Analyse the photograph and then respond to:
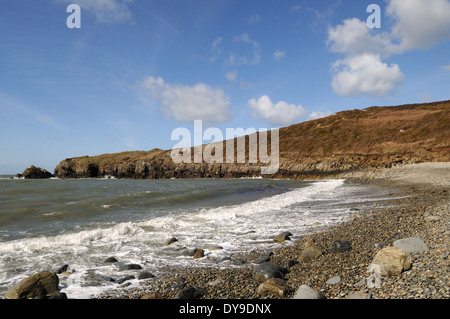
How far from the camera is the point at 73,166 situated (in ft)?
320

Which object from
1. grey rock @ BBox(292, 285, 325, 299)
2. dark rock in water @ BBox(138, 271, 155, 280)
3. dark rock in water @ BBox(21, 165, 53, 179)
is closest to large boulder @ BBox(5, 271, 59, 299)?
dark rock in water @ BBox(138, 271, 155, 280)

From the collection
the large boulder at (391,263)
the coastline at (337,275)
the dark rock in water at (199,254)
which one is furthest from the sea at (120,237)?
the large boulder at (391,263)

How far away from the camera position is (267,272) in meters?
6.34

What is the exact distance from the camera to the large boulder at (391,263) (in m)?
5.31

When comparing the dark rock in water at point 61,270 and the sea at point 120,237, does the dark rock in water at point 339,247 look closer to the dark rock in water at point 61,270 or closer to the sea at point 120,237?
the sea at point 120,237

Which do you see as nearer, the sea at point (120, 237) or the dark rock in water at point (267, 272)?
the dark rock in water at point (267, 272)

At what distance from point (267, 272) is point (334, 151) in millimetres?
66159

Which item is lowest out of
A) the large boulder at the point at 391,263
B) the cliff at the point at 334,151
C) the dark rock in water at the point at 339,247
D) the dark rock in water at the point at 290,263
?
the dark rock in water at the point at 290,263

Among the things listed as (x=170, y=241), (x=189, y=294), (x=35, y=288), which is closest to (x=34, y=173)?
(x=170, y=241)

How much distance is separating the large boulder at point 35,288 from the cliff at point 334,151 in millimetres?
54551

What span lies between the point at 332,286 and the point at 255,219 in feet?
30.2

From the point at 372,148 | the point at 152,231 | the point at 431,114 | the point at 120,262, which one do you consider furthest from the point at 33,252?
the point at 431,114
